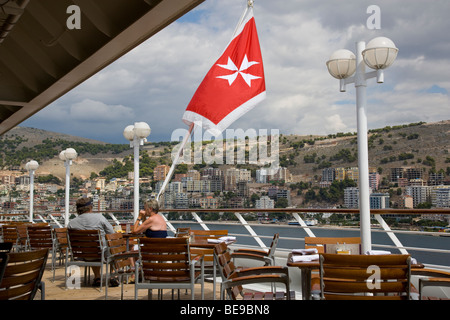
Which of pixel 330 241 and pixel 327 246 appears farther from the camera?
pixel 330 241

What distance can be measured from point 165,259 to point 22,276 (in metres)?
1.19

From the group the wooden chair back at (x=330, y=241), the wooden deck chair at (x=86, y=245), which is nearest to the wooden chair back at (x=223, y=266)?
the wooden chair back at (x=330, y=241)

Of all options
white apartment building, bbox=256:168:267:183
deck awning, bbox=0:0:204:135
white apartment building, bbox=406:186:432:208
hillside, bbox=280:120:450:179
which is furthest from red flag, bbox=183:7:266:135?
white apartment building, bbox=256:168:267:183

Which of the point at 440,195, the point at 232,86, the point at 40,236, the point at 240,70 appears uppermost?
the point at 240,70

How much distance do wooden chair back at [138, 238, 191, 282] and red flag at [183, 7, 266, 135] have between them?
258 cm

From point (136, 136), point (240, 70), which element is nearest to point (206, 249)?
point (240, 70)

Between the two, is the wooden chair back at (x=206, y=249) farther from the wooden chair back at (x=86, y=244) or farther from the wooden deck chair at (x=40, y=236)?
the wooden deck chair at (x=40, y=236)

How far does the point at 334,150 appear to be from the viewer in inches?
1516

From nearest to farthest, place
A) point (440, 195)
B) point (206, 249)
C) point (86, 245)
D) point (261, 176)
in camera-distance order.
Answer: point (206, 249) < point (86, 245) < point (440, 195) < point (261, 176)

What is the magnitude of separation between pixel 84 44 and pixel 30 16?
0.53 meters

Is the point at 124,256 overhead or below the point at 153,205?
below

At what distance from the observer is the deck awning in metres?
3.23

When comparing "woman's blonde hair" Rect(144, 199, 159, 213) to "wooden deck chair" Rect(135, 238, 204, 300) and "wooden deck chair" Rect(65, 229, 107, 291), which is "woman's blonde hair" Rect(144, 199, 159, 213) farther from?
"wooden deck chair" Rect(135, 238, 204, 300)

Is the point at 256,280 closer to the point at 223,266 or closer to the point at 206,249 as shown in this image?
the point at 223,266
